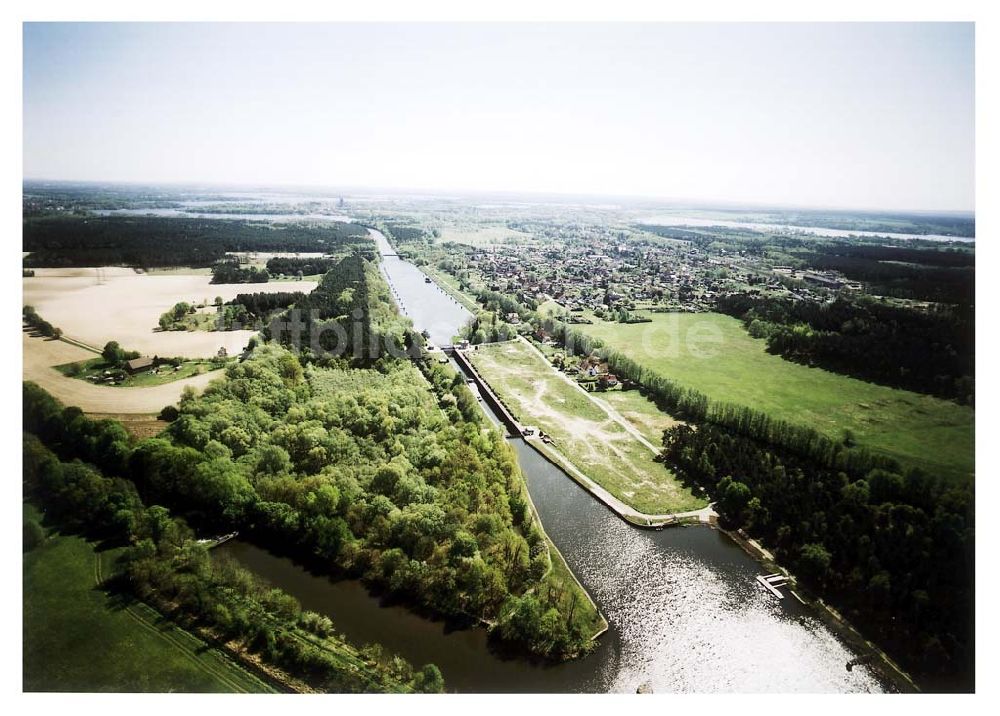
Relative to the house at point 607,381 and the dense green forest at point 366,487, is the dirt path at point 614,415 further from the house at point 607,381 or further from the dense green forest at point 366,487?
the dense green forest at point 366,487

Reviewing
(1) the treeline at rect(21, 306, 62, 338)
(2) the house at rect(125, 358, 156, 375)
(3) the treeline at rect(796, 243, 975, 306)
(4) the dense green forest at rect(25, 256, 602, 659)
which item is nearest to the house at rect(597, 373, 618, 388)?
(4) the dense green forest at rect(25, 256, 602, 659)

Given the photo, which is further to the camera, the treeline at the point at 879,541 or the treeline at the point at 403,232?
the treeline at the point at 403,232

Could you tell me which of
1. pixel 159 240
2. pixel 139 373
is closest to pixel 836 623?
pixel 139 373

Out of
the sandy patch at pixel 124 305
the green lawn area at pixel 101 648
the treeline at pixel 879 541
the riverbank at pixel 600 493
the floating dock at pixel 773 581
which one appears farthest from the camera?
the sandy patch at pixel 124 305

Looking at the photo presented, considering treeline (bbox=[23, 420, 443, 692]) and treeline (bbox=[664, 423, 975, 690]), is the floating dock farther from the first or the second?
treeline (bbox=[23, 420, 443, 692])

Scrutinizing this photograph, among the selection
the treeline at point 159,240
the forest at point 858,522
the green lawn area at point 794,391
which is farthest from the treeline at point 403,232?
the forest at point 858,522

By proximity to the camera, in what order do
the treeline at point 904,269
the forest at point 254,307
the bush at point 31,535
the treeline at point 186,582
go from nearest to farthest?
the treeline at point 186,582 → the bush at point 31,535 → the treeline at point 904,269 → the forest at point 254,307

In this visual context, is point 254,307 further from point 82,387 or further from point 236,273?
point 82,387
